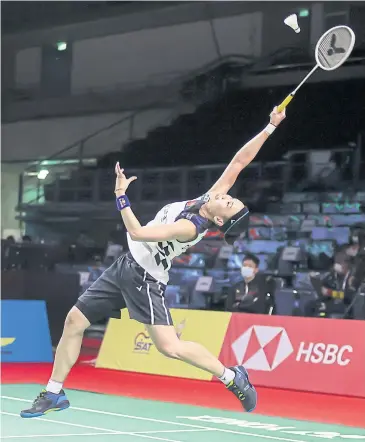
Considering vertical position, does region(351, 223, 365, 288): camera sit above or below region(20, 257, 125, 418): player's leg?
above

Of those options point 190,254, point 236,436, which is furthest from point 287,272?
point 236,436

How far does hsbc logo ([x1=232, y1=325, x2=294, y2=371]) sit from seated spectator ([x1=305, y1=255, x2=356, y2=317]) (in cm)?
158

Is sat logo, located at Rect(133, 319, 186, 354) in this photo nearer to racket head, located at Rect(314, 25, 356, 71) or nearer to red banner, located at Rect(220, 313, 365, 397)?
red banner, located at Rect(220, 313, 365, 397)

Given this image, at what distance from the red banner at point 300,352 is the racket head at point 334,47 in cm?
297

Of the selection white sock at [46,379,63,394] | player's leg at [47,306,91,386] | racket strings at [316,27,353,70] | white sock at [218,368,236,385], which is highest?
racket strings at [316,27,353,70]

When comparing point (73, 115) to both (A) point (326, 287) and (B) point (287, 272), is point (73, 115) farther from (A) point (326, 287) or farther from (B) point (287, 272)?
(A) point (326, 287)

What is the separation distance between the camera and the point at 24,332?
10.7 meters

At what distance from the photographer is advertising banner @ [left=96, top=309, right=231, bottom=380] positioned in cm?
937

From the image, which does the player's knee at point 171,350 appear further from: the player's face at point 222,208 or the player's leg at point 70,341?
the player's face at point 222,208

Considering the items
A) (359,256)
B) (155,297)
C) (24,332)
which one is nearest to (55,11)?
(24,332)

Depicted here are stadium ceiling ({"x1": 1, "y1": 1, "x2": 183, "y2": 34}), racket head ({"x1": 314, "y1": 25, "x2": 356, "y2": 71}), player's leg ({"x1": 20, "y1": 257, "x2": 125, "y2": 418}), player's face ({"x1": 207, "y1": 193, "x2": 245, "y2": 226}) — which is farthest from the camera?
stadium ceiling ({"x1": 1, "y1": 1, "x2": 183, "y2": 34})

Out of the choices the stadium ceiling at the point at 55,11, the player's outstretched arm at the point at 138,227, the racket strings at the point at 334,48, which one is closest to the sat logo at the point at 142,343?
the racket strings at the point at 334,48

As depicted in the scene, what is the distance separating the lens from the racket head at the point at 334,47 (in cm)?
626

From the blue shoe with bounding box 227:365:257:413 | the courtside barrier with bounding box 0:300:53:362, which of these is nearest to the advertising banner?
the courtside barrier with bounding box 0:300:53:362
